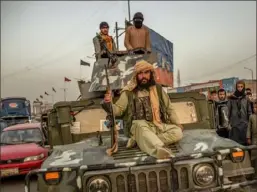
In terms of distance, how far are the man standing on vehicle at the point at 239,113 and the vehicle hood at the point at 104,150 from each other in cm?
234

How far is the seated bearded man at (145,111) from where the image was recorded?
3.92 meters

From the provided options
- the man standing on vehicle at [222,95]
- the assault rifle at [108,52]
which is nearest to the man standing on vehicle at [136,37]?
the assault rifle at [108,52]

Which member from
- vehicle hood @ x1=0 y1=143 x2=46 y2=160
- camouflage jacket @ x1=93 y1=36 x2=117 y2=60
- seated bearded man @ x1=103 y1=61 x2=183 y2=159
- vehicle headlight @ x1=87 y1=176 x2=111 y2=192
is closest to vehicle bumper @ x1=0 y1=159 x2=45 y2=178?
vehicle hood @ x1=0 y1=143 x2=46 y2=160

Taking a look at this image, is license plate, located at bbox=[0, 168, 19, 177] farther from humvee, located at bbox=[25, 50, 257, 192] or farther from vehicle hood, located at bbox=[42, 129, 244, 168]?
vehicle hood, located at bbox=[42, 129, 244, 168]

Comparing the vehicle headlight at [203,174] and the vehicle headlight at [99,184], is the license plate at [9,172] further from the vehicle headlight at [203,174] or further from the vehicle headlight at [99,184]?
the vehicle headlight at [203,174]

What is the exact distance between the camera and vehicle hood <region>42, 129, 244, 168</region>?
3615 mm

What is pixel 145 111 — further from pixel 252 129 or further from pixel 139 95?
pixel 252 129

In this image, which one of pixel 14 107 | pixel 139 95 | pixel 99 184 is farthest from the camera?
pixel 14 107

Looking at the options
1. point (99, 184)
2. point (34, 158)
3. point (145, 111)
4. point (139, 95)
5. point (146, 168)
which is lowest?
point (34, 158)

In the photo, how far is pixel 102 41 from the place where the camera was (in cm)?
637

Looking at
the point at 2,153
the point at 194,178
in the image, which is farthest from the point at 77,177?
the point at 2,153

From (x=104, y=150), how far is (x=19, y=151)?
199 inches

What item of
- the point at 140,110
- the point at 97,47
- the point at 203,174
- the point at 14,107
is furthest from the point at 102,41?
the point at 14,107

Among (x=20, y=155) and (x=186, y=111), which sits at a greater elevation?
(x=186, y=111)
